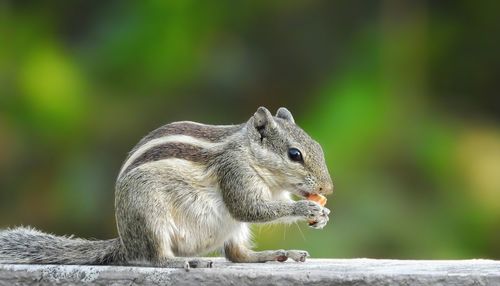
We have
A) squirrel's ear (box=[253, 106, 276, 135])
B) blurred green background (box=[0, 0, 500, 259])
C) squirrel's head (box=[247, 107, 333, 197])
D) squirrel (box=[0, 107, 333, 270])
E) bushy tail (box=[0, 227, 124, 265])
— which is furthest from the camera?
blurred green background (box=[0, 0, 500, 259])

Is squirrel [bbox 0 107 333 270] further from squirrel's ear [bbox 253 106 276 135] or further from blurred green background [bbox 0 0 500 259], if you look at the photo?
blurred green background [bbox 0 0 500 259]

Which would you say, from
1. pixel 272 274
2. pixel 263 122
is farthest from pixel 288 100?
pixel 272 274

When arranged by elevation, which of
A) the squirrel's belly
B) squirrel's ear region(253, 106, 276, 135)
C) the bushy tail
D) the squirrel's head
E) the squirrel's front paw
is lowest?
the bushy tail

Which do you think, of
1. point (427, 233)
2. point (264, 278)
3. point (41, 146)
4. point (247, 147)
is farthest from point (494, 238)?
point (264, 278)

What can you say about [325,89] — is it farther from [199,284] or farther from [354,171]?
[199,284]

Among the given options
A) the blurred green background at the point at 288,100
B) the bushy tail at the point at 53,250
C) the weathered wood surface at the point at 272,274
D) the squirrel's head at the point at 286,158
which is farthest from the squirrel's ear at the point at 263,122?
the blurred green background at the point at 288,100

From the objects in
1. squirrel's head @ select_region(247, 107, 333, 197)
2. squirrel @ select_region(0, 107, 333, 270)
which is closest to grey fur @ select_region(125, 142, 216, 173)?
squirrel @ select_region(0, 107, 333, 270)

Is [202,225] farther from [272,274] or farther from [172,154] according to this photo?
[272,274]
